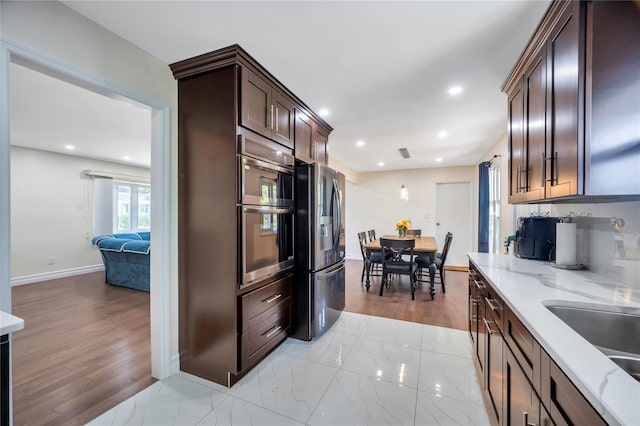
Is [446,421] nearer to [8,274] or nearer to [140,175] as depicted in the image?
[8,274]

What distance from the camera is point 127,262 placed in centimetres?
451

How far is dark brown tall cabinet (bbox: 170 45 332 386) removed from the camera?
190 cm

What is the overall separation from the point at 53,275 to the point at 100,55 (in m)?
5.68

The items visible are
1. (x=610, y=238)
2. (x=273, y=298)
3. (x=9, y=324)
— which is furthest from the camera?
(x=273, y=298)

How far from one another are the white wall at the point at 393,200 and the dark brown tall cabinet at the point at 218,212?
5.43m

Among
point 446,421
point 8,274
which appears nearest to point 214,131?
point 8,274

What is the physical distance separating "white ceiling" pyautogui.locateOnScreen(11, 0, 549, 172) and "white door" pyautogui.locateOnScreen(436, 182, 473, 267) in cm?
382

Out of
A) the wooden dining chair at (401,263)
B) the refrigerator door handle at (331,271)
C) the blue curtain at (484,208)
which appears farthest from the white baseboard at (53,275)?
the blue curtain at (484,208)

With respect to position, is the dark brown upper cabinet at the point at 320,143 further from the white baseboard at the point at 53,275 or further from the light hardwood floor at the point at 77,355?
the white baseboard at the point at 53,275

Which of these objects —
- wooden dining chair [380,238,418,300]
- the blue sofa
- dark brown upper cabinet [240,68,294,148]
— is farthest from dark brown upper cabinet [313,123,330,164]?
the blue sofa

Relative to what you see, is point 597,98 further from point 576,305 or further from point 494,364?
point 494,364

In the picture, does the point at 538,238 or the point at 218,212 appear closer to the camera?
the point at 218,212

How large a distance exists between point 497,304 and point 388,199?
5833mm

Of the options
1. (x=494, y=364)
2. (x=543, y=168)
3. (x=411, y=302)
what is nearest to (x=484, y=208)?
(x=411, y=302)
